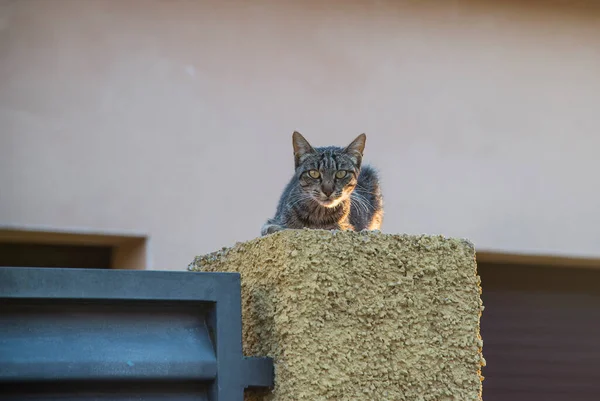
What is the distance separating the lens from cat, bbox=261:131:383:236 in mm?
3014

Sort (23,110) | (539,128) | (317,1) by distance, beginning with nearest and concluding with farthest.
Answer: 1. (23,110)
2. (317,1)
3. (539,128)

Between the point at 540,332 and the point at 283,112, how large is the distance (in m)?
2.09

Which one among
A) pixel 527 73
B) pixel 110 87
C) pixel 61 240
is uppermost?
pixel 527 73

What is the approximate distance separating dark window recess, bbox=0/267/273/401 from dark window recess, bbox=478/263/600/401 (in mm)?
4283

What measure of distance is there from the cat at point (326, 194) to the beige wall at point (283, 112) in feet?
4.37

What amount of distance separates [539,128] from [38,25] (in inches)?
111

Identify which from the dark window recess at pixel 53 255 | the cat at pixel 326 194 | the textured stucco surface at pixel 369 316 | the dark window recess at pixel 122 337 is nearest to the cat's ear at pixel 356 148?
the cat at pixel 326 194

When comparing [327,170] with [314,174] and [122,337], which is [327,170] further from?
[122,337]

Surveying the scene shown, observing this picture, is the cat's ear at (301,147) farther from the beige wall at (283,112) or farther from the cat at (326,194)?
the beige wall at (283,112)

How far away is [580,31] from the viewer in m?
5.71

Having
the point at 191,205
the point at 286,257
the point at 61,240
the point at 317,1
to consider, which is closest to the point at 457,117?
the point at 317,1

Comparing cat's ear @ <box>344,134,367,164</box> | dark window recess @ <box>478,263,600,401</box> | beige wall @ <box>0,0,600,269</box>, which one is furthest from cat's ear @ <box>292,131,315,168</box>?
dark window recess @ <box>478,263,600,401</box>

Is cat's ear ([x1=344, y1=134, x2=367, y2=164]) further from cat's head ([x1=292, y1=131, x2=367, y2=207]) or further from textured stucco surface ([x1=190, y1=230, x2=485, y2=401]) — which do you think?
textured stucco surface ([x1=190, y1=230, x2=485, y2=401])

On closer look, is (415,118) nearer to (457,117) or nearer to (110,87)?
(457,117)
